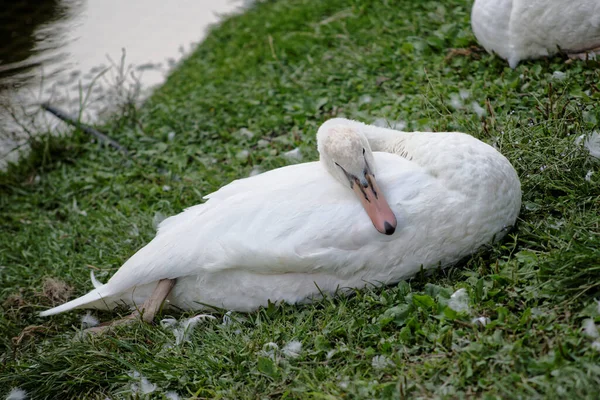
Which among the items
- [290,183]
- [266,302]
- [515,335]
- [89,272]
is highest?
[290,183]

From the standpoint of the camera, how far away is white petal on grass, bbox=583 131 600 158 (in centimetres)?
391

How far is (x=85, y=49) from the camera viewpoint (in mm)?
8812

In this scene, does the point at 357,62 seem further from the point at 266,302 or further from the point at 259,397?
the point at 259,397

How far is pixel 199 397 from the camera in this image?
343 centimetres

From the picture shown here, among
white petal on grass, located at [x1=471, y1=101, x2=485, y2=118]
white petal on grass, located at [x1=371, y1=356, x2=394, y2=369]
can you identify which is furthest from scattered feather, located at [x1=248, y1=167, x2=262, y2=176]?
white petal on grass, located at [x1=371, y1=356, x2=394, y2=369]

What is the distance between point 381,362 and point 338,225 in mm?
753

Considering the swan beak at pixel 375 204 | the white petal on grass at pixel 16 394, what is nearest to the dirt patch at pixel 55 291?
the white petal on grass at pixel 16 394

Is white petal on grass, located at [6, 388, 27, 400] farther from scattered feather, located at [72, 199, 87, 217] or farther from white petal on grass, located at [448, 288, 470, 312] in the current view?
white petal on grass, located at [448, 288, 470, 312]

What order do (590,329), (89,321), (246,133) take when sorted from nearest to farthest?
(590,329) → (89,321) → (246,133)

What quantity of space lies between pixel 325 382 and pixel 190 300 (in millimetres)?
1209

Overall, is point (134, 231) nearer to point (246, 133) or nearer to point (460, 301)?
point (246, 133)

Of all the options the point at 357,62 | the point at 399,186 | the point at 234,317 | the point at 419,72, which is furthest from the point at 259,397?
the point at 357,62

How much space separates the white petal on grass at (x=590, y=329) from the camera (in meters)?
Result: 2.90

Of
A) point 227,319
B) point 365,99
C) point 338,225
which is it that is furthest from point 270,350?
point 365,99
